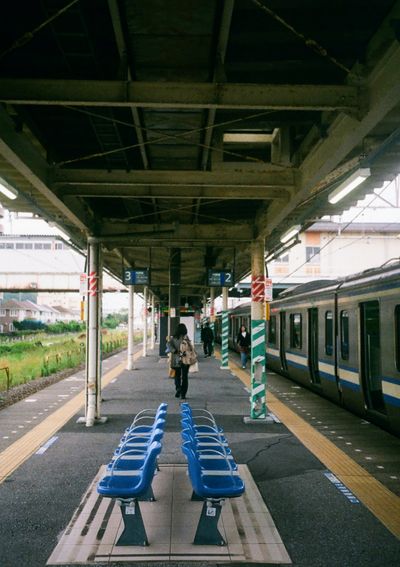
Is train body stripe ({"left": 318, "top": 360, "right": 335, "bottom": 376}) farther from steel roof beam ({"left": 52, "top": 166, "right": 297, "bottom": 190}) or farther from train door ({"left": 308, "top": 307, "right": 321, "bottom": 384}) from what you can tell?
A: steel roof beam ({"left": 52, "top": 166, "right": 297, "bottom": 190})

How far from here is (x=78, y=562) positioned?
4.59 m

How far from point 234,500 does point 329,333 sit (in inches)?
280

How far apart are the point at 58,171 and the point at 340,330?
6.62m

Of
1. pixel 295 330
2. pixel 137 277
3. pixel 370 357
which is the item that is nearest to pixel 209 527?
pixel 370 357

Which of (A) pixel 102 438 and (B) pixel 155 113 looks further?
(A) pixel 102 438

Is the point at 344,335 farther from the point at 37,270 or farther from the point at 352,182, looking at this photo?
the point at 37,270

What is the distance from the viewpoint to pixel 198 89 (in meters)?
5.40

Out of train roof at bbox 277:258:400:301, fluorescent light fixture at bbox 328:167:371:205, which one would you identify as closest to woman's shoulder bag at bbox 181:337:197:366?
train roof at bbox 277:258:400:301

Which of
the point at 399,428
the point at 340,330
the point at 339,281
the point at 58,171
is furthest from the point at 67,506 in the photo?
the point at 339,281

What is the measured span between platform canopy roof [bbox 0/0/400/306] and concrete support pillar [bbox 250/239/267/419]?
2676 millimetres

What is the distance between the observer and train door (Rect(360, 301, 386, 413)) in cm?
1014

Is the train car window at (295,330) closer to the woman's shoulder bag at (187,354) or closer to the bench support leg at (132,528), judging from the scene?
the woman's shoulder bag at (187,354)

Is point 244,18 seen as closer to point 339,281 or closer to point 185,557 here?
point 185,557

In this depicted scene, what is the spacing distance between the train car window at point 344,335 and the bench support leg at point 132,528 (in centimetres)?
718
